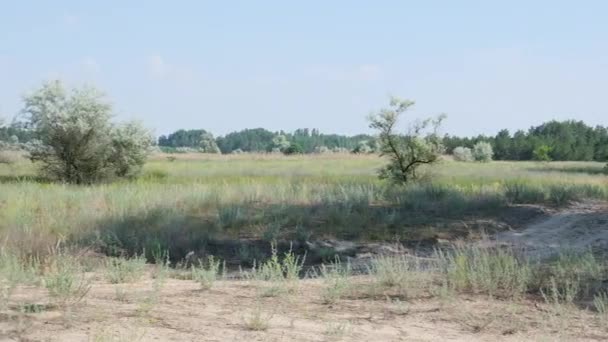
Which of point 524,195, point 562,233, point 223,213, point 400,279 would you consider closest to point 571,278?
point 400,279

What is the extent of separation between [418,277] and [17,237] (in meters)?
6.54

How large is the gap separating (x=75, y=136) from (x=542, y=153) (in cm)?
7705

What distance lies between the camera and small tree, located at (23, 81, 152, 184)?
31.3 m

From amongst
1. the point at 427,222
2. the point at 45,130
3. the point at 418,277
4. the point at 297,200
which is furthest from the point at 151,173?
the point at 418,277

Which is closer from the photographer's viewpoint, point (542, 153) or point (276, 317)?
point (276, 317)

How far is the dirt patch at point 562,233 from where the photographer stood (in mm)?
14620

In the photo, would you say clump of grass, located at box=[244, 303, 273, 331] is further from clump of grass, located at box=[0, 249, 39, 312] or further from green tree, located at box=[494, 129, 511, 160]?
green tree, located at box=[494, 129, 511, 160]

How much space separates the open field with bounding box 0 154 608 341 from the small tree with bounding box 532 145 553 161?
7727 centimetres

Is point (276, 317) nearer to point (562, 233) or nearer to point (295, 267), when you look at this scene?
point (295, 267)

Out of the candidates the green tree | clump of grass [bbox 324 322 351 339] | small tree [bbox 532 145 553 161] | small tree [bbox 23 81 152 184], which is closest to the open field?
clump of grass [bbox 324 322 351 339]

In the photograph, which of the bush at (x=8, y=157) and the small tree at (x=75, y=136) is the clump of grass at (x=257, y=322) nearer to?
the small tree at (x=75, y=136)

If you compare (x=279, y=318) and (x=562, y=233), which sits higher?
(x=279, y=318)

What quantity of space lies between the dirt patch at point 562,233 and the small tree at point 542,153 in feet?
262

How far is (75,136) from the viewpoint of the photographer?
31.3 m
